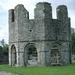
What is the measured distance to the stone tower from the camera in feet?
99.6

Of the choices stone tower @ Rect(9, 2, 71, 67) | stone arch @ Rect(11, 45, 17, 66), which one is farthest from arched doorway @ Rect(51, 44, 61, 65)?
stone arch @ Rect(11, 45, 17, 66)

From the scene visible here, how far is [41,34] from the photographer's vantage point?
30375mm

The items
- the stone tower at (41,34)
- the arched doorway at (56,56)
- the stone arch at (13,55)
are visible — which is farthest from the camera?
the stone arch at (13,55)

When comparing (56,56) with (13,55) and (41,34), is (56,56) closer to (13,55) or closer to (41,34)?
(13,55)

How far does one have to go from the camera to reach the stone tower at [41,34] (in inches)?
1195

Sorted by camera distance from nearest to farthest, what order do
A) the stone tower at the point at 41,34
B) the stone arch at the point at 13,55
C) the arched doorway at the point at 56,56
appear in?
the stone tower at the point at 41,34 → the arched doorway at the point at 56,56 → the stone arch at the point at 13,55

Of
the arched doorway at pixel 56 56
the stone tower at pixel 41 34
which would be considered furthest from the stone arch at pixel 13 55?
the arched doorway at pixel 56 56

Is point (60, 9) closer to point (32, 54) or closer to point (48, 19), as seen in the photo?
point (48, 19)

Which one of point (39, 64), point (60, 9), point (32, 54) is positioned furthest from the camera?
point (32, 54)

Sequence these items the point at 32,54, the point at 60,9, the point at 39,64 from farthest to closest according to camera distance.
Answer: the point at 32,54 → the point at 60,9 → the point at 39,64

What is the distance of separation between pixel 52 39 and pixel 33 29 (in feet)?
8.43

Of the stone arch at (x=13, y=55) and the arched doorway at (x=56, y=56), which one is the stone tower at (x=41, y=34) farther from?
the stone arch at (x=13, y=55)

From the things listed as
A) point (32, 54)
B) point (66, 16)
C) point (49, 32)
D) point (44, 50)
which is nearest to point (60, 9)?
point (66, 16)

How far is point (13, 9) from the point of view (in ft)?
112
